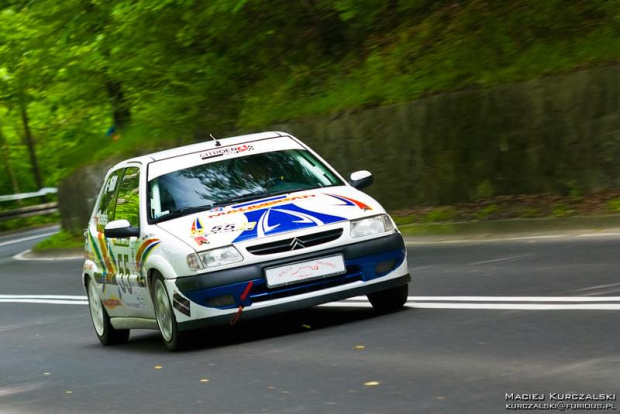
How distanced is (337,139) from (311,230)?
13.9 meters

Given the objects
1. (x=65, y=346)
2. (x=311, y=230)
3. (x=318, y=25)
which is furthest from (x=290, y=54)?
(x=311, y=230)

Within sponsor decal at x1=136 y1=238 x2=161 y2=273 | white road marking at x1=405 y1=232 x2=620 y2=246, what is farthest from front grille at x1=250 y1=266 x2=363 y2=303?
white road marking at x1=405 y1=232 x2=620 y2=246

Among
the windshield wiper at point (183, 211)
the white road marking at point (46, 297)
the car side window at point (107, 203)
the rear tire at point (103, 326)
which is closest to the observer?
the windshield wiper at point (183, 211)

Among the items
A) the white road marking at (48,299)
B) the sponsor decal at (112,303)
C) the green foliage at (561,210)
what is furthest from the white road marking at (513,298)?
the white road marking at (48,299)

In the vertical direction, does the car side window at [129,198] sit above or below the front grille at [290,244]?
above

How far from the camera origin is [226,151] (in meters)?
11.4

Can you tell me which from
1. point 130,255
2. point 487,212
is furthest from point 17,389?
point 487,212

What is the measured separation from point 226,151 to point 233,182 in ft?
1.79

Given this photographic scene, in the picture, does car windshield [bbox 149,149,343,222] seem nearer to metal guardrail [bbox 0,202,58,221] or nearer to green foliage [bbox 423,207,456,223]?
green foliage [bbox 423,207,456,223]

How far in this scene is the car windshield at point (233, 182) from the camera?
10719 mm

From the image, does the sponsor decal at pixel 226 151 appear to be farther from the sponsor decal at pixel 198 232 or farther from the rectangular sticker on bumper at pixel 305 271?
the rectangular sticker on bumper at pixel 305 271

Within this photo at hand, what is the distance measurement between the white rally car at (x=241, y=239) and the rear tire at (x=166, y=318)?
1 centimetres

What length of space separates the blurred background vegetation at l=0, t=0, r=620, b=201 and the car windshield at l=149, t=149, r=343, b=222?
8232mm

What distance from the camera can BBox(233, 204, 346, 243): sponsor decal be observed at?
9836 millimetres
